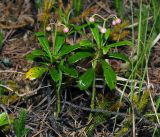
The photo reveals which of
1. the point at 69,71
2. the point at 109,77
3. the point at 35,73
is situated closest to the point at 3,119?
the point at 35,73

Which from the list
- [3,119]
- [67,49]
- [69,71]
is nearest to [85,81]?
[69,71]

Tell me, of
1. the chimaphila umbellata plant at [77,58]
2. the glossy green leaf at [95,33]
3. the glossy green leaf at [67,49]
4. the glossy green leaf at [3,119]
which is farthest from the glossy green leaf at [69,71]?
the glossy green leaf at [3,119]

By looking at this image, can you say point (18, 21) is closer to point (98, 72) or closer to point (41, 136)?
point (98, 72)

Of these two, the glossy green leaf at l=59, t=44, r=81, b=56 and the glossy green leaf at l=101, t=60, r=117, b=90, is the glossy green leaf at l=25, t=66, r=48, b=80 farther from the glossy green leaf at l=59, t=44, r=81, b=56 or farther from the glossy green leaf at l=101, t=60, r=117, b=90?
the glossy green leaf at l=101, t=60, r=117, b=90

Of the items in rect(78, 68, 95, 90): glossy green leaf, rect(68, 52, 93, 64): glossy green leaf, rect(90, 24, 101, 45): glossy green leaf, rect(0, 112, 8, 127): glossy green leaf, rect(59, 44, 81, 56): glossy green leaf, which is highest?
rect(90, 24, 101, 45): glossy green leaf

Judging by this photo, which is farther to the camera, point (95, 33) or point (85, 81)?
point (95, 33)

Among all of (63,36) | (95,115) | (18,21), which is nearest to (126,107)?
(95,115)

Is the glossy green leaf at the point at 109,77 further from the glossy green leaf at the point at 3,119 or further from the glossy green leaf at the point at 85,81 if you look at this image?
the glossy green leaf at the point at 3,119

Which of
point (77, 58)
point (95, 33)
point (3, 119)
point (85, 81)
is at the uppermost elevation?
point (95, 33)

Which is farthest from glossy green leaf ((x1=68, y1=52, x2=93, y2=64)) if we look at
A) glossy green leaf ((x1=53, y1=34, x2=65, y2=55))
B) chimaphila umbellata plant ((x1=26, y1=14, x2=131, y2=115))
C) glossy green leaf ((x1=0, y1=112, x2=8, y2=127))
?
glossy green leaf ((x1=0, y1=112, x2=8, y2=127))

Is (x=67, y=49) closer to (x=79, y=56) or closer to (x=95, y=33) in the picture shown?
(x=79, y=56)

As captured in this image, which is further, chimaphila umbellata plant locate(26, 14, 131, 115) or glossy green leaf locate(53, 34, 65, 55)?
glossy green leaf locate(53, 34, 65, 55)

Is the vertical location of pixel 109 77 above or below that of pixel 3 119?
above
